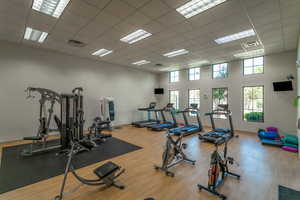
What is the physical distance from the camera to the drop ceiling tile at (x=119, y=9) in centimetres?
281

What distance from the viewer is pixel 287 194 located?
2.30m

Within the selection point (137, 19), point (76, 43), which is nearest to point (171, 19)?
point (137, 19)

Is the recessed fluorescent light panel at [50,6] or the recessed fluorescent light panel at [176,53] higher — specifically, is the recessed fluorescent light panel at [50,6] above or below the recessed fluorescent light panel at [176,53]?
below

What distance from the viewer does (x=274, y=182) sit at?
2.64 meters

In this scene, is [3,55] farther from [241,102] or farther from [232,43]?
[241,102]

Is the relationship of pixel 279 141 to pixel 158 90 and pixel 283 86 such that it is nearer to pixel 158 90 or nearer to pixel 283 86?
pixel 283 86

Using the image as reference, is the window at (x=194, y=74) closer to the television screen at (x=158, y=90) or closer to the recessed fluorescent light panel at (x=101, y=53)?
the television screen at (x=158, y=90)

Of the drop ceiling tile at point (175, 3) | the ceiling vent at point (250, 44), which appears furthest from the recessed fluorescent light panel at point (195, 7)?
the ceiling vent at point (250, 44)

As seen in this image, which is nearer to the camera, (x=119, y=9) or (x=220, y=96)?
A: (x=119, y=9)

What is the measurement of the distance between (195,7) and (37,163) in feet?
17.3

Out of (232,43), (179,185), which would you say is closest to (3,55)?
(179,185)

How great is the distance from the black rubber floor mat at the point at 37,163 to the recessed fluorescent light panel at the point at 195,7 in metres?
4.04

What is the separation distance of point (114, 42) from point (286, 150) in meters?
6.66

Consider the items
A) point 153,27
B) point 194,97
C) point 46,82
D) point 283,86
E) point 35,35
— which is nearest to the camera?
point 153,27
